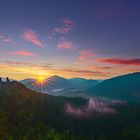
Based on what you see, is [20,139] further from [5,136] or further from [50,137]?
[50,137]

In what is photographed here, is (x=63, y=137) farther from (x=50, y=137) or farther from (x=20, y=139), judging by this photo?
(x=20, y=139)

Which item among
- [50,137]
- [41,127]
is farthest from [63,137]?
[41,127]

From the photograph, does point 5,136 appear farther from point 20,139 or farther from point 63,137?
point 63,137

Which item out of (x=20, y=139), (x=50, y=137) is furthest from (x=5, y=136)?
(x=50, y=137)

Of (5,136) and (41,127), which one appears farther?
(41,127)

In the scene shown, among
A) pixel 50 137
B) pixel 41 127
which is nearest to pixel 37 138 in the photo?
pixel 50 137

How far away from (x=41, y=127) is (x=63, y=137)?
25.9m

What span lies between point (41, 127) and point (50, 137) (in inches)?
1250

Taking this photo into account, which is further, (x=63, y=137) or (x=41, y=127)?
(x=41, y=127)

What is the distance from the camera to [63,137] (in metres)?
172

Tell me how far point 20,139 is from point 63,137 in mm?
26281

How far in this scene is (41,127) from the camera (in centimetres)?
19300

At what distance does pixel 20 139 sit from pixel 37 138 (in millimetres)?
11255

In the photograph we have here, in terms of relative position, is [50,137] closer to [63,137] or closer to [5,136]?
[63,137]
